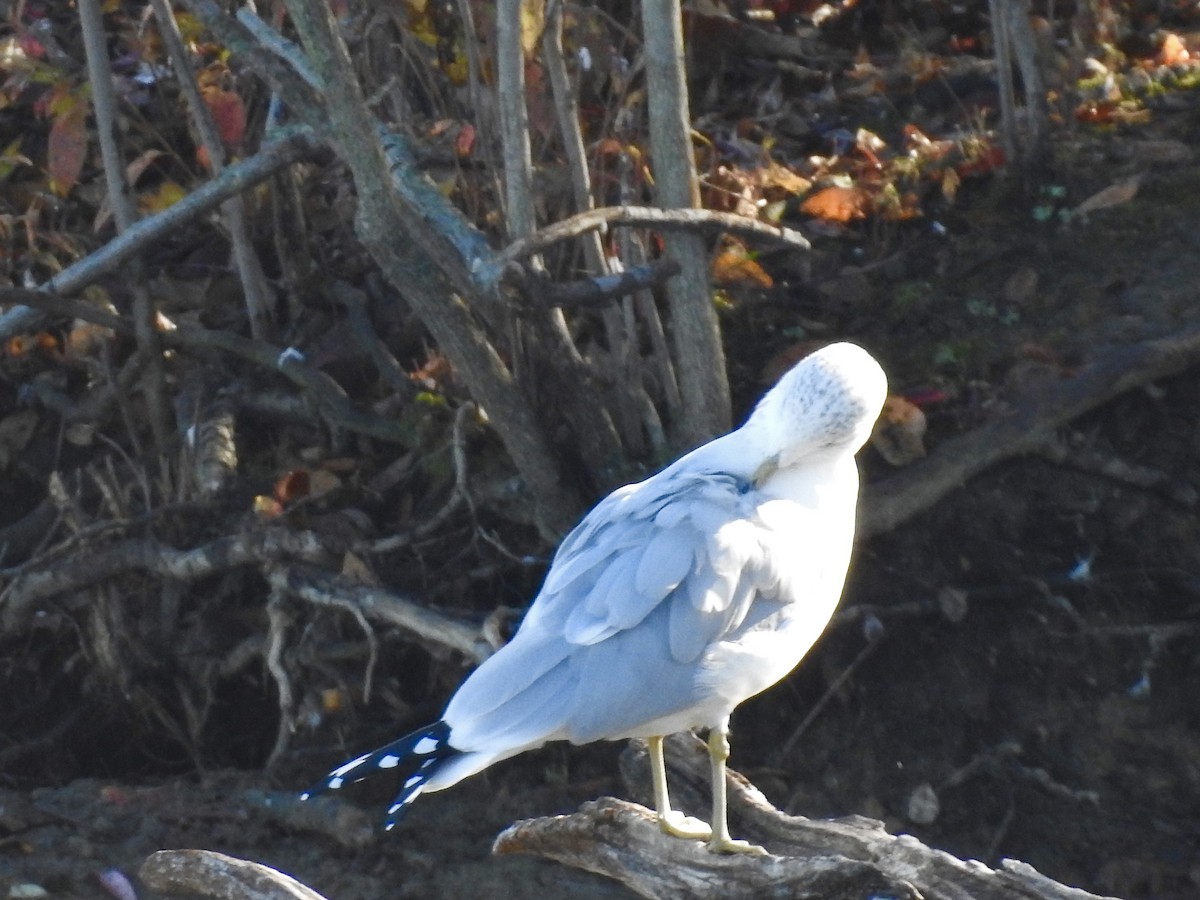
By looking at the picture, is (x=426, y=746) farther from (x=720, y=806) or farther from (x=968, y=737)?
(x=968, y=737)

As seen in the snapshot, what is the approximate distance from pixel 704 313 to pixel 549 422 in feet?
1.44

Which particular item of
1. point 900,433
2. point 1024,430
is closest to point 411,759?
point 900,433

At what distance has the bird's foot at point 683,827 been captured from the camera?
2999 mm

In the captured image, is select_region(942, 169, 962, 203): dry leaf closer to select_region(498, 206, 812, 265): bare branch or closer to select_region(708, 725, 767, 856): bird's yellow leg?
select_region(498, 206, 812, 265): bare branch

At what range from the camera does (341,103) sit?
3.45 metres

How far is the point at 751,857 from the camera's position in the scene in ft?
9.33

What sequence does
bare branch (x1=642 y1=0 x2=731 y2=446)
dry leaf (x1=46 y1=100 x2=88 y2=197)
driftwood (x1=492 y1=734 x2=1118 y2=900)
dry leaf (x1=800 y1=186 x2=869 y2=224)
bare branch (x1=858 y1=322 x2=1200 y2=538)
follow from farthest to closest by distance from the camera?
dry leaf (x1=800 y1=186 x2=869 y2=224) < dry leaf (x1=46 y1=100 x2=88 y2=197) < bare branch (x1=858 y1=322 x2=1200 y2=538) < bare branch (x1=642 y1=0 x2=731 y2=446) < driftwood (x1=492 y1=734 x2=1118 y2=900)

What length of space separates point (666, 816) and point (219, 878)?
800mm

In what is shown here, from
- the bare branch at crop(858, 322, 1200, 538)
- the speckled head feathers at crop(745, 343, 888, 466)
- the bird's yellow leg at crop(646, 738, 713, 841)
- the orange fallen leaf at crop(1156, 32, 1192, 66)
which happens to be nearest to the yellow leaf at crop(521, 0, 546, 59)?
the speckled head feathers at crop(745, 343, 888, 466)

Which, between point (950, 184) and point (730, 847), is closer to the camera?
point (730, 847)

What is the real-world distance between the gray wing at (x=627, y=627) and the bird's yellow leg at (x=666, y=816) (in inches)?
12.4

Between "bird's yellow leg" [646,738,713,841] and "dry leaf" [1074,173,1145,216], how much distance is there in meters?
2.37

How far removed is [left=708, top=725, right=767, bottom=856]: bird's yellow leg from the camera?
9.61 feet

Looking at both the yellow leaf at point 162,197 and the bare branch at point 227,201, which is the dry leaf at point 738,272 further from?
the yellow leaf at point 162,197
